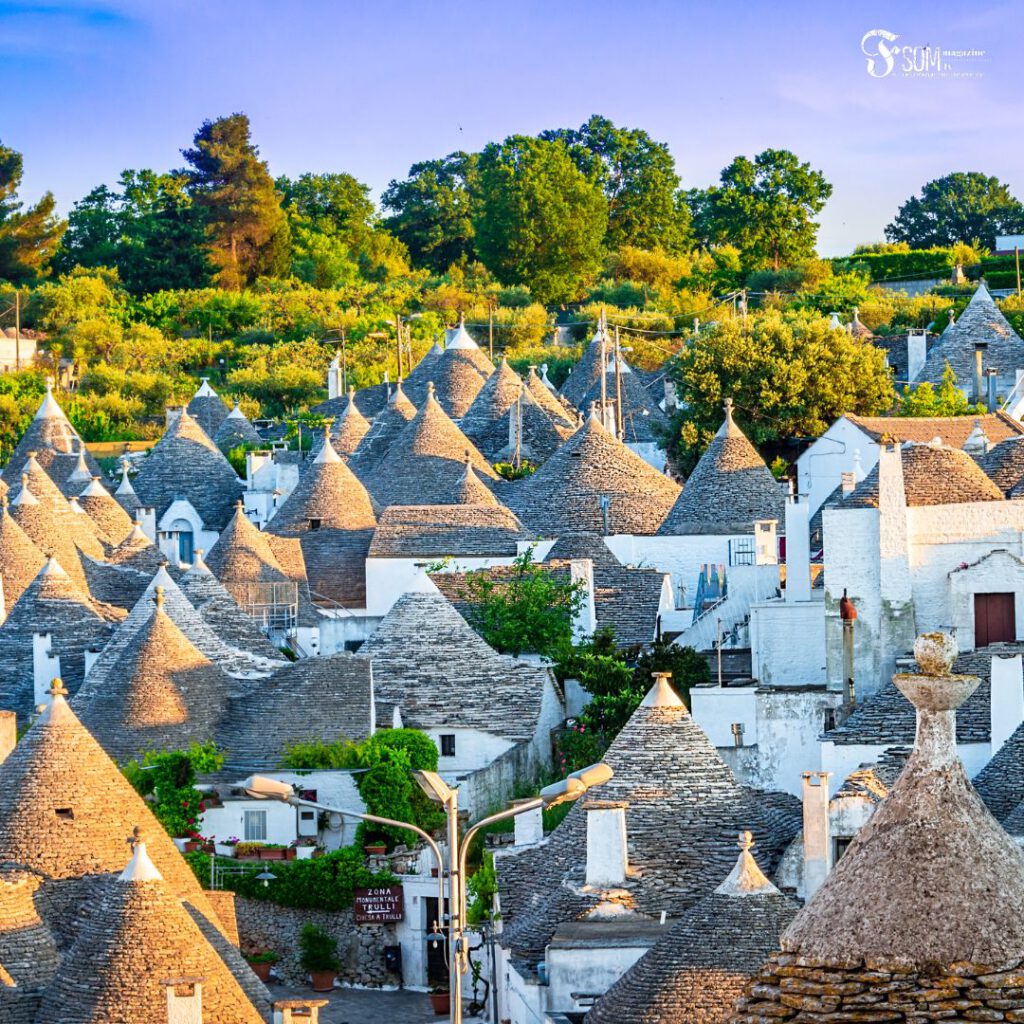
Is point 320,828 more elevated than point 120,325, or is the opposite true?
point 120,325

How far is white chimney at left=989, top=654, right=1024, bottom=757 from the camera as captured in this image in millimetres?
31453

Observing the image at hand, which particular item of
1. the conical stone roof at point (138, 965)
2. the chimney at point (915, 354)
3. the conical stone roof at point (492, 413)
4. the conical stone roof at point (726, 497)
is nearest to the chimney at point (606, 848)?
the conical stone roof at point (138, 965)

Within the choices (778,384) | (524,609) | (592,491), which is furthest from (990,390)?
(524,609)

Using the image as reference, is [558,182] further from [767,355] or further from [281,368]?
[767,355]

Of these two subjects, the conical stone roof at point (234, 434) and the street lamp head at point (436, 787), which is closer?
the street lamp head at point (436, 787)

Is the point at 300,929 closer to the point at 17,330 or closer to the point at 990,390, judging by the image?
the point at 990,390

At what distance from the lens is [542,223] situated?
105m

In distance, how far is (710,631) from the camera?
43.5 metres

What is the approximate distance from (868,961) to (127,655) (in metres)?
32.5

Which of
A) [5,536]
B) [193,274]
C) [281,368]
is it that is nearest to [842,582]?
[5,536]

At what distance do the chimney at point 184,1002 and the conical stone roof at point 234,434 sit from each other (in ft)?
159

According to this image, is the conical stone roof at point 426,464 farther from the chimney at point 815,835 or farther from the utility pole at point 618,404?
the chimney at point 815,835

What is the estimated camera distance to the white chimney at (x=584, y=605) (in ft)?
148

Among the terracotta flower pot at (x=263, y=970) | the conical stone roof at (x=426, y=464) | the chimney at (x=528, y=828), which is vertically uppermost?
the conical stone roof at (x=426, y=464)
